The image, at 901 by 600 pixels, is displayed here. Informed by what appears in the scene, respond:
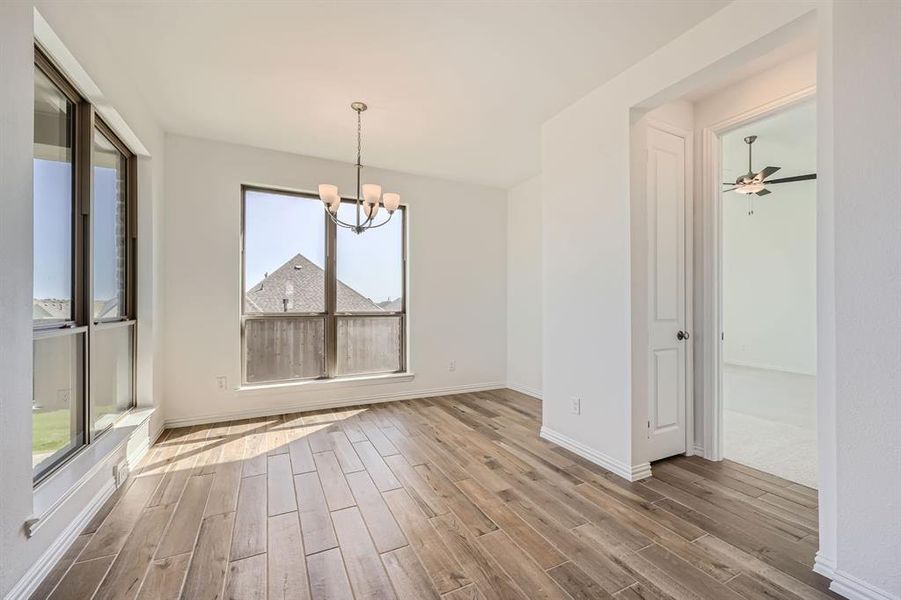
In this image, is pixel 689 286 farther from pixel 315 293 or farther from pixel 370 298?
pixel 315 293

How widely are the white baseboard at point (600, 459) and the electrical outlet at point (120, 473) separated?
304cm

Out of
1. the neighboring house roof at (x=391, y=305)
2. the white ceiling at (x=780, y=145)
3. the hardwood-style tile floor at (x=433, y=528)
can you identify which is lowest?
the hardwood-style tile floor at (x=433, y=528)

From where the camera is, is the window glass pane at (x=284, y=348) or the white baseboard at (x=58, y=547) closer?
the white baseboard at (x=58, y=547)

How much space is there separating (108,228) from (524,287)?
4116 mm

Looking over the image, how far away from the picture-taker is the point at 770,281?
6.39 metres

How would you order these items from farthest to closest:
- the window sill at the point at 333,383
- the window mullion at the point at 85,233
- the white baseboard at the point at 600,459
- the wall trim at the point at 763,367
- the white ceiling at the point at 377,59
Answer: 1. the wall trim at the point at 763,367
2. the window sill at the point at 333,383
3. the white baseboard at the point at 600,459
4. the window mullion at the point at 85,233
5. the white ceiling at the point at 377,59

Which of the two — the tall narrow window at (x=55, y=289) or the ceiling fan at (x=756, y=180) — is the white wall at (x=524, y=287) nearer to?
the ceiling fan at (x=756, y=180)

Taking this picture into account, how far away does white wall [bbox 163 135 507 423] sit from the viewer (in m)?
3.58

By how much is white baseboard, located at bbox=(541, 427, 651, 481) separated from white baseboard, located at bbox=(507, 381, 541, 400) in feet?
4.65

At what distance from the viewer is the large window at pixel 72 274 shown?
1893 mm

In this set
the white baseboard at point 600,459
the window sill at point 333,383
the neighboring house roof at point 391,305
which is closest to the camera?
the white baseboard at point 600,459

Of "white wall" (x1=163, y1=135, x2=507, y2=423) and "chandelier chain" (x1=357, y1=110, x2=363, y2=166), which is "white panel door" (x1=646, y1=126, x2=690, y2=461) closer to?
"chandelier chain" (x1=357, y1=110, x2=363, y2=166)

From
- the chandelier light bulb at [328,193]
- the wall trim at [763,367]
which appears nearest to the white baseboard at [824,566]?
the chandelier light bulb at [328,193]

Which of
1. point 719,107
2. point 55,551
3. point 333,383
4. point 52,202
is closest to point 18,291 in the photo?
point 52,202
